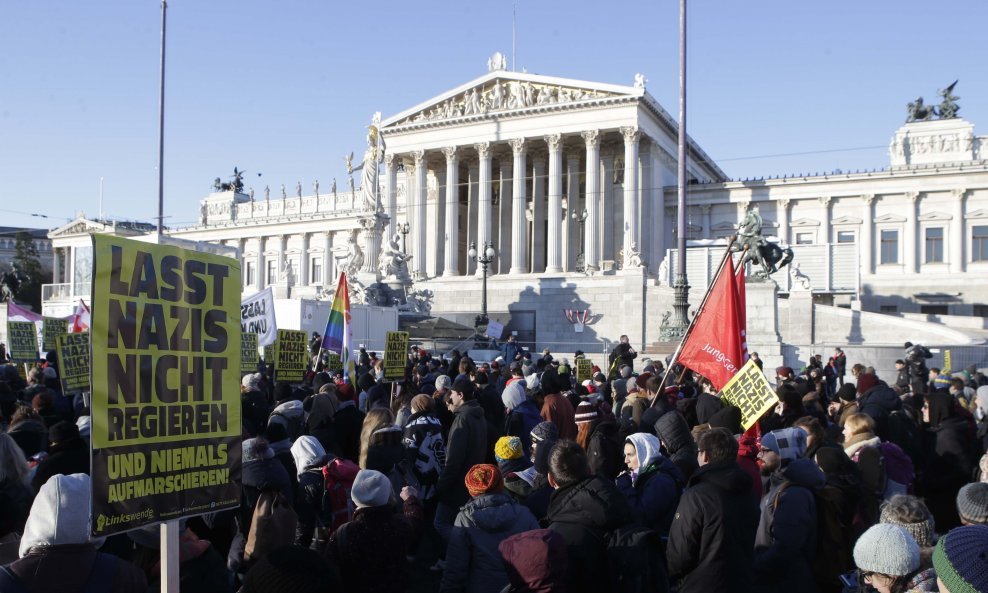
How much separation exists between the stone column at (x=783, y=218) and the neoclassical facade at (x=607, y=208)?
0.27 feet

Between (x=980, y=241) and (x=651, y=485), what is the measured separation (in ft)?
169

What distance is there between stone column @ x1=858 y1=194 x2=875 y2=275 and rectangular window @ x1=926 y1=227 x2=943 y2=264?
2.89m

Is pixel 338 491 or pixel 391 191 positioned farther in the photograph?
pixel 391 191

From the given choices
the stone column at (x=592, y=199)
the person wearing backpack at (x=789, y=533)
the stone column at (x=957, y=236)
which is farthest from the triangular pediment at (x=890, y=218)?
the person wearing backpack at (x=789, y=533)

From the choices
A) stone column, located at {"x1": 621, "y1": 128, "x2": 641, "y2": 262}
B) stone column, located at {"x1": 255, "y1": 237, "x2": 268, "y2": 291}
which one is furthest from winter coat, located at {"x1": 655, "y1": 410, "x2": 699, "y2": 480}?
stone column, located at {"x1": 255, "y1": 237, "x2": 268, "y2": 291}

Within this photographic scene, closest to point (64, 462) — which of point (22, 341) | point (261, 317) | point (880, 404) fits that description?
point (880, 404)

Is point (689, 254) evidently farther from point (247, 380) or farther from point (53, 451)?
point (53, 451)

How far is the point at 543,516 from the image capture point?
213 inches

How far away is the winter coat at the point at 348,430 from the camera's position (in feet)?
25.9

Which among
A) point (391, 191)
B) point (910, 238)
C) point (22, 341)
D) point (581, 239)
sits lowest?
point (22, 341)

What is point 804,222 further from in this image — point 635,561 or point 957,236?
point 635,561

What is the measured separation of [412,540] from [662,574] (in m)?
1.24

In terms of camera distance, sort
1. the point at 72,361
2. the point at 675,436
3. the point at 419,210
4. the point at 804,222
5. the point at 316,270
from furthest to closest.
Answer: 1. the point at 316,270
2. the point at 419,210
3. the point at 804,222
4. the point at 72,361
5. the point at 675,436

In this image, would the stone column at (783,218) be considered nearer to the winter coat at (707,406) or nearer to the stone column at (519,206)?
the stone column at (519,206)
